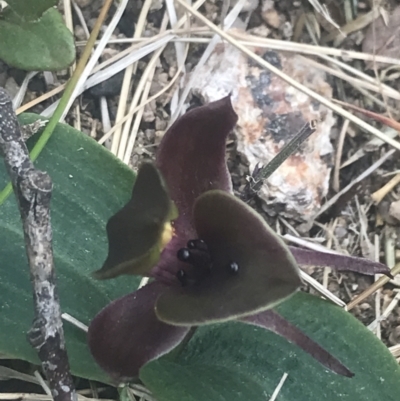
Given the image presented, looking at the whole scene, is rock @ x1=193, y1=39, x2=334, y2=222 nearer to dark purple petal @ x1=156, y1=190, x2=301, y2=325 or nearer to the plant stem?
the plant stem

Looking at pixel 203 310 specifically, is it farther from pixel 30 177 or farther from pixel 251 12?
pixel 251 12

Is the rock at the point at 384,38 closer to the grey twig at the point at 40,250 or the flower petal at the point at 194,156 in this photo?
the flower petal at the point at 194,156

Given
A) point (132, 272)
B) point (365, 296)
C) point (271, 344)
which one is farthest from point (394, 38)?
point (132, 272)

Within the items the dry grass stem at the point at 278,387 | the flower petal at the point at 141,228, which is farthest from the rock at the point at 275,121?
the flower petal at the point at 141,228

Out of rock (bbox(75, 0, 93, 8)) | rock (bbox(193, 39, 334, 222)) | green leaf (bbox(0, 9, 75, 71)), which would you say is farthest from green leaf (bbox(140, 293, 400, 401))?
rock (bbox(75, 0, 93, 8))

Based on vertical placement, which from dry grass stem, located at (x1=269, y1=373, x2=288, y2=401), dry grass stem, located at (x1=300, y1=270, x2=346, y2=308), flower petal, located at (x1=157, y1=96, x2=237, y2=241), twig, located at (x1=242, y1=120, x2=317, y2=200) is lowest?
dry grass stem, located at (x1=300, y1=270, x2=346, y2=308)

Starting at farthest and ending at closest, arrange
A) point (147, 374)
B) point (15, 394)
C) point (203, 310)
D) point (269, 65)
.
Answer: point (269, 65)
point (15, 394)
point (147, 374)
point (203, 310)
